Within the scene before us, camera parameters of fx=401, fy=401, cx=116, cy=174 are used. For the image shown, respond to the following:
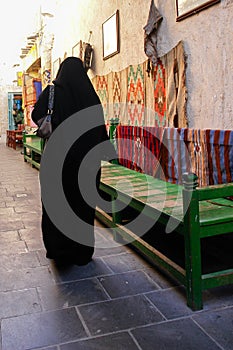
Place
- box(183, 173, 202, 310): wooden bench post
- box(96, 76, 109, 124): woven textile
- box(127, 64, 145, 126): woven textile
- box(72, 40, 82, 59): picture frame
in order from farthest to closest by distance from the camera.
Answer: box(72, 40, 82, 59): picture frame, box(96, 76, 109, 124): woven textile, box(127, 64, 145, 126): woven textile, box(183, 173, 202, 310): wooden bench post

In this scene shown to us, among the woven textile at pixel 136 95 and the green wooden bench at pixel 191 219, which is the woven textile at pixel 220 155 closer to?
the green wooden bench at pixel 191 219

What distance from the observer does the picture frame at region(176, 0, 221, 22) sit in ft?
12.3

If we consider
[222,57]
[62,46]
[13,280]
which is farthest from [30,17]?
[13,280]

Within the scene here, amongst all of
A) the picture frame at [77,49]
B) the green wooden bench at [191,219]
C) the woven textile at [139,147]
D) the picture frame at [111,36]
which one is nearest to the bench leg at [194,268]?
the green wooden bench at [191,219]

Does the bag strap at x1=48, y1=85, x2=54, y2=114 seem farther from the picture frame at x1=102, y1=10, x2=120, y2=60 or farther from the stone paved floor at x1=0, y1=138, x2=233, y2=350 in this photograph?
the picture frame at x1=102, y1=10, x2=120, y2=60

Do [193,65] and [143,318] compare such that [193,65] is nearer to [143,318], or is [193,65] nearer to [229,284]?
[229,284]

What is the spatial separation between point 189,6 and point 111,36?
8.74ft

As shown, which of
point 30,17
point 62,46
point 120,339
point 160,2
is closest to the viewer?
point 120,339

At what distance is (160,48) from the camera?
4.80 metres

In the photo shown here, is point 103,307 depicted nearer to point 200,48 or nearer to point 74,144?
point 74,144

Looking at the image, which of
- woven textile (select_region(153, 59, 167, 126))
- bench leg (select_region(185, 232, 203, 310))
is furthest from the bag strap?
woven textile (select_region(153, 59, 167, 126))

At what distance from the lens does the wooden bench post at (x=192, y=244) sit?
231 cm

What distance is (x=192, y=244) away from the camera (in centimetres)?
→ 237

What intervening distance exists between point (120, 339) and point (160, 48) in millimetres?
3630
